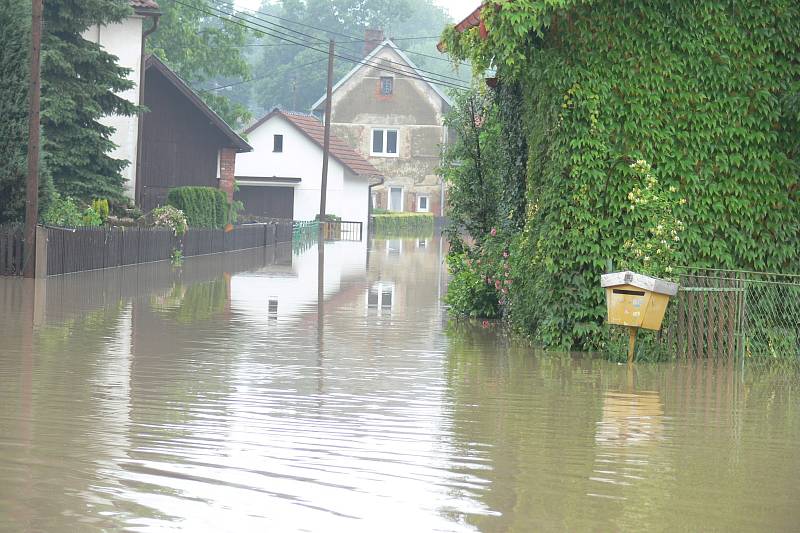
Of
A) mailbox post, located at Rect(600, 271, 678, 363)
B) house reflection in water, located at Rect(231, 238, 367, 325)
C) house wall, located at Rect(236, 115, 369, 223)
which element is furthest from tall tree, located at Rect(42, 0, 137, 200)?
house wall, located at Rect(236, 115, 369, 223)

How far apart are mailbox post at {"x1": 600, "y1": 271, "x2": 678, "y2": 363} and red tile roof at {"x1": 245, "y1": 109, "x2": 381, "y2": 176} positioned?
52029mm

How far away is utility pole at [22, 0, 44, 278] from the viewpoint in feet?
82.4

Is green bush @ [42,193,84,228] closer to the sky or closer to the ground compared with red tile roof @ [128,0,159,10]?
closer to the ground

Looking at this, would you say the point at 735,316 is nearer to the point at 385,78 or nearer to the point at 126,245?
the point at 126,245

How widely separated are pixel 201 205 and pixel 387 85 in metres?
36.6

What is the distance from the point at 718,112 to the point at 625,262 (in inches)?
87.5

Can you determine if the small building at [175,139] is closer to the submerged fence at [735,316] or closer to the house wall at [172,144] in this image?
the house wall at [172,144]

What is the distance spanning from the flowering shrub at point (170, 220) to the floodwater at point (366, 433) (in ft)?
57.9

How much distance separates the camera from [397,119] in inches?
3093

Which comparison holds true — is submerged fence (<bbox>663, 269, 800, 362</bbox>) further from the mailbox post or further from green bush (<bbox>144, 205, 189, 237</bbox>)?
green bush (<bbox>144, 205, 189, 237</bbox>)

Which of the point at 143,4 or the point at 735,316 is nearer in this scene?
the point at 735,316

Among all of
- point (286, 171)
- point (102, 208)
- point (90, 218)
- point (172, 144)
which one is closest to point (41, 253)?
point (90, 218)

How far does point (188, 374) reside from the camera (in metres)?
12.9

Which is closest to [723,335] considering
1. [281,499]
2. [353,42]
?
[281,499]
